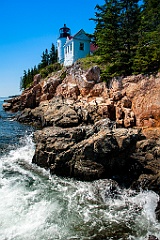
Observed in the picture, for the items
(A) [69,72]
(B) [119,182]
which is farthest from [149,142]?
(A) [69,72]

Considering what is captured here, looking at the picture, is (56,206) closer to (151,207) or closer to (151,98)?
(151,207)

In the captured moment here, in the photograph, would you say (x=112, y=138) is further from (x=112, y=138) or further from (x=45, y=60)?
(x=45, y=60)

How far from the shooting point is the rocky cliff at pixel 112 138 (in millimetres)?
12758

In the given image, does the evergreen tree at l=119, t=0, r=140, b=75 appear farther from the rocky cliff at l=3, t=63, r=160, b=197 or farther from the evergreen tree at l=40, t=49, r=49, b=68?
the evergreen tree at l=40, t=49, r=49, b=68

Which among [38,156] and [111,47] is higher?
[111,47]

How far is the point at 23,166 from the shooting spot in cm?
1540

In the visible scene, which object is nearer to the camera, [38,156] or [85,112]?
[38,156]

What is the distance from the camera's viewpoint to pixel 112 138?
43.2 ft

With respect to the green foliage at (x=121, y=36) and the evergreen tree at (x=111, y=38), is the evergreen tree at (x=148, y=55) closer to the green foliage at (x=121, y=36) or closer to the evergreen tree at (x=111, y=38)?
the green foliage at (x=121, y=36)

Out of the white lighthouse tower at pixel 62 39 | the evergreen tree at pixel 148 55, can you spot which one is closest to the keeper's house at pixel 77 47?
the white lighthouse tower at pixel 62 39

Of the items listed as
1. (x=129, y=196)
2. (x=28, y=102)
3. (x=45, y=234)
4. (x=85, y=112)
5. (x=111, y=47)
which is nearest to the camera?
(x=45, y=234)

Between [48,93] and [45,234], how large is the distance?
29.0 metres

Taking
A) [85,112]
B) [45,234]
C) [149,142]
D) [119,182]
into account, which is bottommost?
[45,234]

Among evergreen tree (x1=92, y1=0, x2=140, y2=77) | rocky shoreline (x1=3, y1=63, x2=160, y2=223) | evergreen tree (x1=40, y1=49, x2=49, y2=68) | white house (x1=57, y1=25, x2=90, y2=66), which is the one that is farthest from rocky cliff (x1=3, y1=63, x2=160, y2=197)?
evergreen tree (x1=40, y1=49, x2=49, y2=68)
